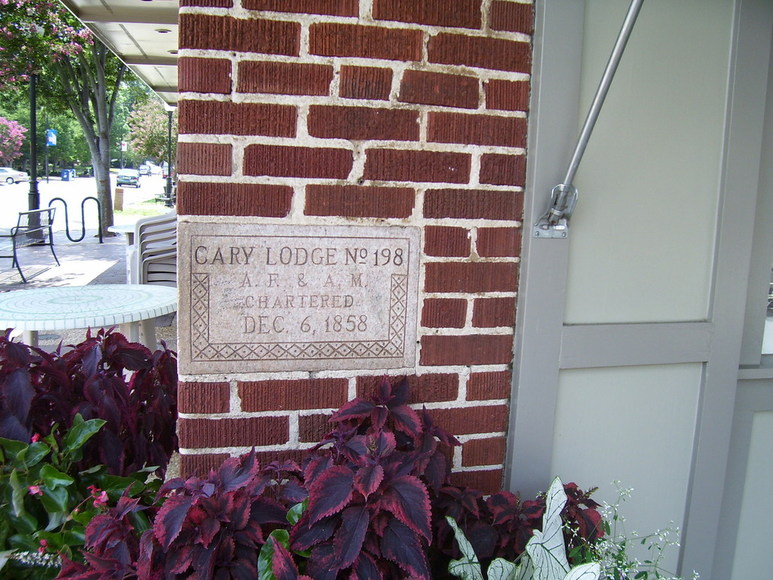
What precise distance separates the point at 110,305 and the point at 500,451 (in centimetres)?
219

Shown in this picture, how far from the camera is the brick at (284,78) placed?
1472 millimetres

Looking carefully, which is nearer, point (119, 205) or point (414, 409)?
point (414, 409)

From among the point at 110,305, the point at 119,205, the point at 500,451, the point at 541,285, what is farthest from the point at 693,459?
the point at 119,205

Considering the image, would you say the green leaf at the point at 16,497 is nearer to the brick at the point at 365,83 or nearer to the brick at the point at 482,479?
the brick at the point at 482,479

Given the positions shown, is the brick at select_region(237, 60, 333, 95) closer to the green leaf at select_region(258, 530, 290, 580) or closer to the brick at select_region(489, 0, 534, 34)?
the brick at select_region(489, 0, 534, 34)

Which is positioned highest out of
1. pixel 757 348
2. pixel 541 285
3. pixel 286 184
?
pixel 286 184

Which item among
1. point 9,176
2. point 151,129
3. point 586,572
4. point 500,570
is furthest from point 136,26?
point 9,176

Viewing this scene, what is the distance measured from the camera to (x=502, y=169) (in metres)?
1.64

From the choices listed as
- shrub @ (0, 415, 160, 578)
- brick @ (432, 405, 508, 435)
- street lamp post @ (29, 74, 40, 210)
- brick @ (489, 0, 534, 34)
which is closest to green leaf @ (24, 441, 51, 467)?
shrub @ (0, 415, 160, 578)

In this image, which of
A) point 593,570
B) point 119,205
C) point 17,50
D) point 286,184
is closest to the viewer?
point 593,570

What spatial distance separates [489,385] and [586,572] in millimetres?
594

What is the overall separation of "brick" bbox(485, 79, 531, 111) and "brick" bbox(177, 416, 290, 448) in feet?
3.07

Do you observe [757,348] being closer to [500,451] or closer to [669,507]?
[669,507]

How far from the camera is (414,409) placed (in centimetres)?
165
